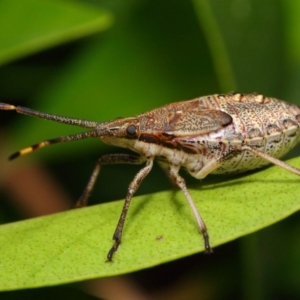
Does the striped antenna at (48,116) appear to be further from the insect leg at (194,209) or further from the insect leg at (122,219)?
the insect leg at (194,209)

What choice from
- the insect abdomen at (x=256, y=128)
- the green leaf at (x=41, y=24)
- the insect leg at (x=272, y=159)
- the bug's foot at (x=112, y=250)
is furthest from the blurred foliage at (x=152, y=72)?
the bug's foot at (x=112, y=250)

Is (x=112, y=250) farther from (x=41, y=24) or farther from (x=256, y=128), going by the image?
(x=41, y=24)

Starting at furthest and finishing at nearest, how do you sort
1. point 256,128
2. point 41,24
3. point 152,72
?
point 152,72, point 41,24, point 256,128

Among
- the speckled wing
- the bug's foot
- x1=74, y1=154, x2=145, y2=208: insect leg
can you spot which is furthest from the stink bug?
the bug's foot

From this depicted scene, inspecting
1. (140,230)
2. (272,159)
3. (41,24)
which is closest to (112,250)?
(140,230)

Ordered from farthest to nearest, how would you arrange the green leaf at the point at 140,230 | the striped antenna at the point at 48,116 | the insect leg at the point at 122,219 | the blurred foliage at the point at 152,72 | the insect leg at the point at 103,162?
the insect leg at the point at 103,162 < the blurred foliage at the point at 152,72 < the striped antenna at the point at 48,116 < the insect leg at the point at 122,219 < the green leaf at the point at 140,230

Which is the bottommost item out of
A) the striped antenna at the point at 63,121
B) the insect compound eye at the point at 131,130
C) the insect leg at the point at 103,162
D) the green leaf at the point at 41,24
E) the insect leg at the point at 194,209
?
the insect leg at the point at 103,162

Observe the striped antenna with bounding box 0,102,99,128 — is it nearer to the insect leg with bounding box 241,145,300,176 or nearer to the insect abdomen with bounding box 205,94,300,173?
the insect abdomen with bounding box 205,94,300,173
